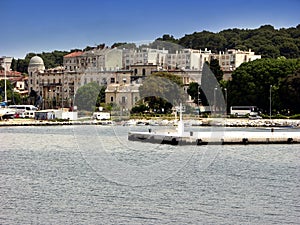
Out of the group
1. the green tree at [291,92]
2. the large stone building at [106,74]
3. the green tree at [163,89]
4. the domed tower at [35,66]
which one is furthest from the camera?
the domed tower at [35,66]

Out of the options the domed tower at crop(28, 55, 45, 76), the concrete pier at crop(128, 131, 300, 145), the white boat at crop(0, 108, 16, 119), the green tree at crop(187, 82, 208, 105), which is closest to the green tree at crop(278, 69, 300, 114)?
the green tree at crop(187, 82, 208, 105)

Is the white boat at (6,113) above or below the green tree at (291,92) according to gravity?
below

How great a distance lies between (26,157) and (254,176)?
352 inches

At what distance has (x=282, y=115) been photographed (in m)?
54.0

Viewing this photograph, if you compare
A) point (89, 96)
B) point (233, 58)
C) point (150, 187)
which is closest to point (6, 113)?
point (89, 96)

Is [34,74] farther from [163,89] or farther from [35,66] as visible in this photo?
[163,89]

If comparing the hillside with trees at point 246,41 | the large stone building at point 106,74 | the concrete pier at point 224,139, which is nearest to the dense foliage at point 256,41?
the hillside with trees at point 246,41

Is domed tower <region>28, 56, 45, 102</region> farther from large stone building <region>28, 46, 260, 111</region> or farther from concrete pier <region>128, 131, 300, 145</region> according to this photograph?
concrete pier <region>128, 131, 300, 145</region>

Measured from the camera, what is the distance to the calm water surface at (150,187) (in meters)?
14.2

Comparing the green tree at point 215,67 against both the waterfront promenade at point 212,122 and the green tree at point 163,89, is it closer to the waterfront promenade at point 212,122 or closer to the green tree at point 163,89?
the green tree at point 163,89

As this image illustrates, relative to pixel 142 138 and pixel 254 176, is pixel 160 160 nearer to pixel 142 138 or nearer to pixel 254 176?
pixel 254 176

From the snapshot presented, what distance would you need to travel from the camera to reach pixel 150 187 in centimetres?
1778

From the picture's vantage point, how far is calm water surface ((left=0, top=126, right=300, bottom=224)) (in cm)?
1423

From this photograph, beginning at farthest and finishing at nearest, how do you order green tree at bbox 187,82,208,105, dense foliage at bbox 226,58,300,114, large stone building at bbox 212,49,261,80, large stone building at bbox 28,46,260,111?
large stone building at bbox 212,49,261,80 → green tree at bbox 187,82,208,105 → large stone building at bbox 28,46,260,111 → dense foliage at bbox 226,58,300,114
